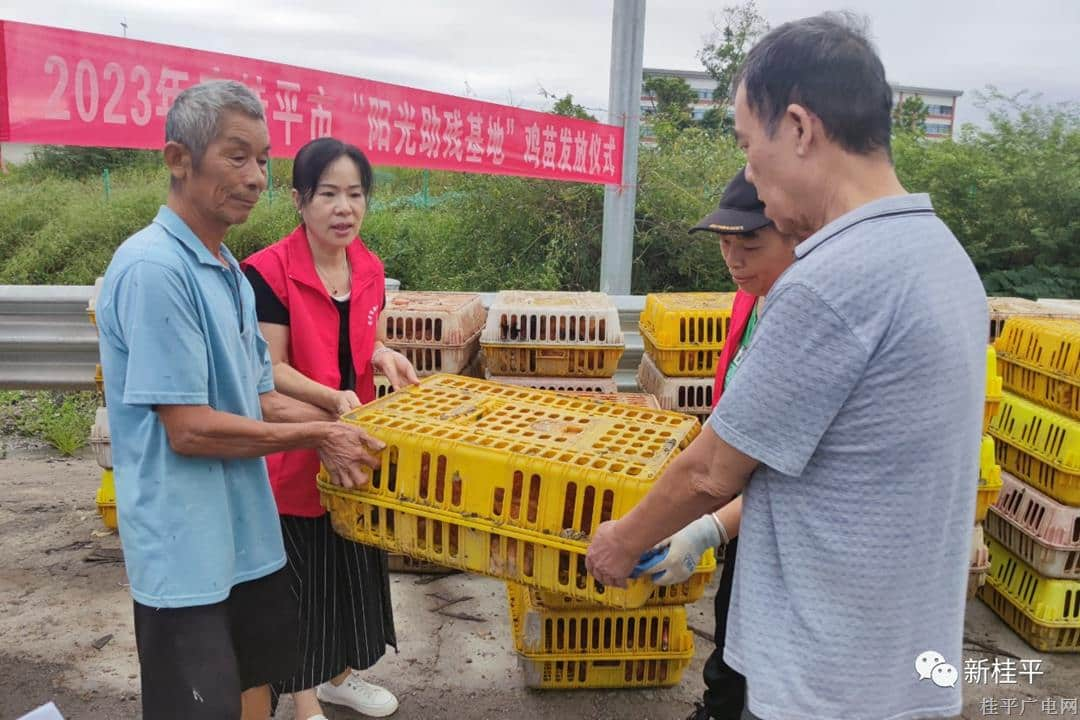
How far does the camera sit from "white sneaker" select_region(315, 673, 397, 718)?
312 cm

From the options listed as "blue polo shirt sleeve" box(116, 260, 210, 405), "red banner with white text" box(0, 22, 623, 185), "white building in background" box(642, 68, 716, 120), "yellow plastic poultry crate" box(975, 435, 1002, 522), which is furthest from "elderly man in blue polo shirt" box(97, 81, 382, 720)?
"white building in background" box(642, 68, 716, 120)

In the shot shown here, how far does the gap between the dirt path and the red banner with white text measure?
2102 mm

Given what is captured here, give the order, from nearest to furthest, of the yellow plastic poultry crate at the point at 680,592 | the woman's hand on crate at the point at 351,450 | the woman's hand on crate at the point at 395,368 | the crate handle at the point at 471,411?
the woman's hand on crate at the point at 351,450, the crate handle at the point at 471,411, the yellow plastic poultry crate at the point at 680,592, the woman's hand on crate at the point at 395,368

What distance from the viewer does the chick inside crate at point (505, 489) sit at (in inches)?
75.6

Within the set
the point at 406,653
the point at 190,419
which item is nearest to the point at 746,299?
the point at 190,419

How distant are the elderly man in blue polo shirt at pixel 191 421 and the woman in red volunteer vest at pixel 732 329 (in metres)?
0.81

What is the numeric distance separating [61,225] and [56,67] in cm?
887

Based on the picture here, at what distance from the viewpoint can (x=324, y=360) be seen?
2729mm

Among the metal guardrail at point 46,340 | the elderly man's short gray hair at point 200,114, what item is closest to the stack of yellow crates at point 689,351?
the elderly man's short gray hair at point 200,114

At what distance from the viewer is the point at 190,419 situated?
188cm

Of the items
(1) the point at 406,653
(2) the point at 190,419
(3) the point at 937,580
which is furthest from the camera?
(1) the point at 406,653

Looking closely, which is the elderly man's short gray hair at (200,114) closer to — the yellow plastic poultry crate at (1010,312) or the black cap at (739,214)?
the black cap at (739,214)

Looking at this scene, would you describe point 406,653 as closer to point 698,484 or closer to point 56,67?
point 698,484

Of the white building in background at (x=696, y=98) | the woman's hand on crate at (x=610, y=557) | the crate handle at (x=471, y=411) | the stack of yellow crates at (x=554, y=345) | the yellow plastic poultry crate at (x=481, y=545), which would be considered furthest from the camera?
the white building in background at (x=696, y=98)
